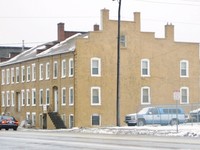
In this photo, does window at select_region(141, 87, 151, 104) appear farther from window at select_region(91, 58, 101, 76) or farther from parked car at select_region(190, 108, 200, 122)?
parked car at select_region(190, 108, 200, 122)

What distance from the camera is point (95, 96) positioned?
67625 mm

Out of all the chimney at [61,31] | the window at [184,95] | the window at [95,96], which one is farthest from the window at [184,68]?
the chimney at [61,31]

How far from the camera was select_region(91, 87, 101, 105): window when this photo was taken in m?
67.3

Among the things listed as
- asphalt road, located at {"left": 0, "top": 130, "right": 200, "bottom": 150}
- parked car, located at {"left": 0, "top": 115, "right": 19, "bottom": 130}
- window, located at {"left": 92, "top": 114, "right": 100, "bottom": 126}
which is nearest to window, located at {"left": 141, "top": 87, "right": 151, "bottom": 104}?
window, located at {"left": 92, "top": 114, "right": 100, "bottom": 126}

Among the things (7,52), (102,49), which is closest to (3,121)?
(102,49)

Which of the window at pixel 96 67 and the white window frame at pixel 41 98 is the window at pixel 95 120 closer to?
the window at pixel 96 67

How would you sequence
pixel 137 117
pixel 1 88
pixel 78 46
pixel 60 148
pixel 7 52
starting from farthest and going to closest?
pixel 7 52 → pixel 1 88 → pixel 78 46 → pixel 137 117 → pixel 60 148

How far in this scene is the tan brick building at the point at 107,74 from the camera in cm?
6706

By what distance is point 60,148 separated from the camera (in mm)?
25844

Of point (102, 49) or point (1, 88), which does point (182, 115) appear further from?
point (1, 88)

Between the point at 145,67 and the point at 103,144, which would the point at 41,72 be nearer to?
the point at 145,67

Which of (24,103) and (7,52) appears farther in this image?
(7,52)

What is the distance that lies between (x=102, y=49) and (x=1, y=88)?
961 inches

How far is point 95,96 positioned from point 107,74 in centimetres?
273
